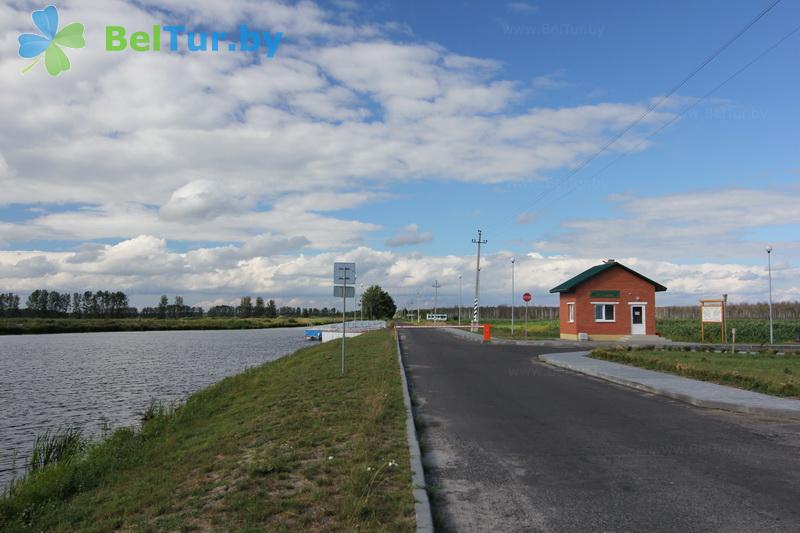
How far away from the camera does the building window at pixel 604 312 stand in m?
37.0

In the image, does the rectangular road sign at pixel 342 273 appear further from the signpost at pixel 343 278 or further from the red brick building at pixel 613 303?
the red brick building at pixel 613 303

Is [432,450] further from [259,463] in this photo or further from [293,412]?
[293,412]

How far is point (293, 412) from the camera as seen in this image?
36.6 ft

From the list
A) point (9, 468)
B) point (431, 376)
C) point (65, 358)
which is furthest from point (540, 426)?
point (65, 358)

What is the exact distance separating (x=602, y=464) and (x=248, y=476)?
445 centimetres

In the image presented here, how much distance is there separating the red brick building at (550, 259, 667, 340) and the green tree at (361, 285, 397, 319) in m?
95.2

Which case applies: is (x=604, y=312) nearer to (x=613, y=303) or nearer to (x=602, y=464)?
(x=613, y=303)

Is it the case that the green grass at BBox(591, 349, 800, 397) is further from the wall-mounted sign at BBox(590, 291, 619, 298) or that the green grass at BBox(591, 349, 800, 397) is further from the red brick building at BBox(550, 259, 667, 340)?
the wall-mounted sign at BBox(590, 291, 619, 298)

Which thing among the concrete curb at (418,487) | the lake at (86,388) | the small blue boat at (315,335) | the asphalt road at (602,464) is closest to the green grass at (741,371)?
the asphalt road at (602,464)

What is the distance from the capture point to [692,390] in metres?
13.8

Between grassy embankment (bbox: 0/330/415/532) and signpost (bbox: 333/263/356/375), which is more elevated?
signpost (bbox: 333/263/356/375)

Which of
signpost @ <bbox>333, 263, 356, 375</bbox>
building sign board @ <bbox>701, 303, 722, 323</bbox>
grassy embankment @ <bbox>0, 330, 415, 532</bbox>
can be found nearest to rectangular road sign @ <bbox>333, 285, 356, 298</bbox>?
signpost @ <bbox>333, 263, 356, 375</bbox>

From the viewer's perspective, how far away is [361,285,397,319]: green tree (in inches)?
5236

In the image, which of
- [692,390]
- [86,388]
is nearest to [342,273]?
[692,390]
